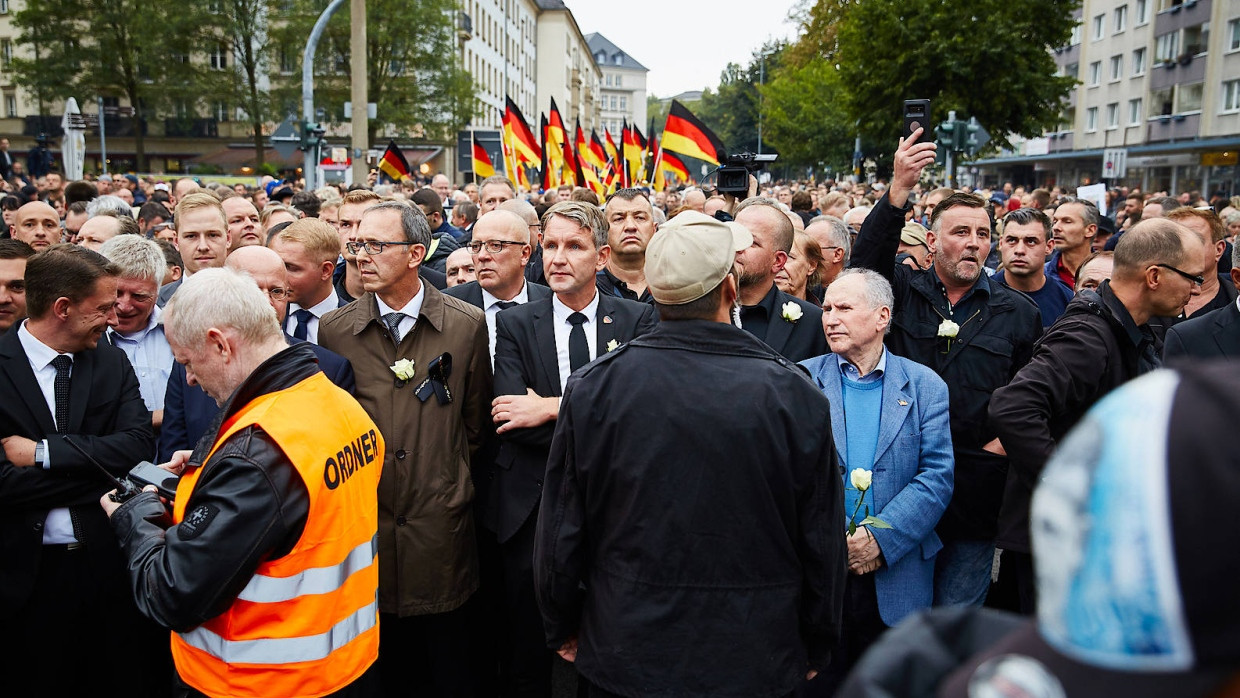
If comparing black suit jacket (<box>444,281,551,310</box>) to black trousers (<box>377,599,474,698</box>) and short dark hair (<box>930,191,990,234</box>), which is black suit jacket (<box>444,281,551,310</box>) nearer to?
black trousers (<box>377,599,474,698</box>)

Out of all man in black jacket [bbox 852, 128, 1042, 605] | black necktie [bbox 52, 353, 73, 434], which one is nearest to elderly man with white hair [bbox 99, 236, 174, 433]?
black necktie [bbox 52, 353, 73, 434]

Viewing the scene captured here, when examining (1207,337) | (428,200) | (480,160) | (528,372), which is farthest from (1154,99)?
(528,372)

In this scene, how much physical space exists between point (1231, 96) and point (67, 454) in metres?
47.5

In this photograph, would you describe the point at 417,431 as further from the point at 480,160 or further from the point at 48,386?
the point at 480,160

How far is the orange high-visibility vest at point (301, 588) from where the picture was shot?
275 centimetres

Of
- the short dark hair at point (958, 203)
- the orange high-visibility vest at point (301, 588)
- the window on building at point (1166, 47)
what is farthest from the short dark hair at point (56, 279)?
the window on building at point (1166, 47)

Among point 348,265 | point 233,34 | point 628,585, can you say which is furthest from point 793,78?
point 628,585

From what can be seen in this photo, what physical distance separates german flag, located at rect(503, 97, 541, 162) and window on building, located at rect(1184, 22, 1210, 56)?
39965mm

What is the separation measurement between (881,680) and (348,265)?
226 inches

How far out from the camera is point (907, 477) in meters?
3.99

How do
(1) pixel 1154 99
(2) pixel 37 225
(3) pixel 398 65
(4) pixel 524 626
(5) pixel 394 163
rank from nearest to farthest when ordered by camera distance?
(4) pixel 524 626
(2) pixel 37 225
(5) pixel 394 163
(1) pixel 1154 99
(3) pixel 398 65

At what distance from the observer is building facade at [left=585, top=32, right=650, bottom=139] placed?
154 m

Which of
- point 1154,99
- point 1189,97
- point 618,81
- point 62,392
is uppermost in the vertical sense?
point 618,81

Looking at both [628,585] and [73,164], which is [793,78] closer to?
[73,164]
